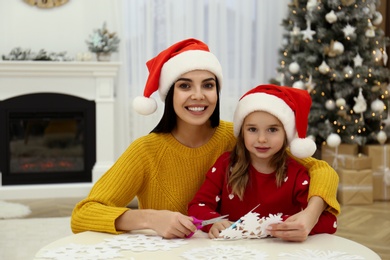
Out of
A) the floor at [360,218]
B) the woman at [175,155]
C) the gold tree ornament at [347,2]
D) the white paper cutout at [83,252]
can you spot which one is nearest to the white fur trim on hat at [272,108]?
the woman at [175,155]

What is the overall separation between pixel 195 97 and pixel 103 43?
12.2ft

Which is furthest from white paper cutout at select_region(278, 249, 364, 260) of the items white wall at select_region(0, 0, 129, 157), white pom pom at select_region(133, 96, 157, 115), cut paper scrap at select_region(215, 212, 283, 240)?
white wall at select_region(0, 0, 129, 157)

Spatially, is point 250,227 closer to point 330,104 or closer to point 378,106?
point 330,104

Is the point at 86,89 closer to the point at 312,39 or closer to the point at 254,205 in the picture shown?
the point at 312,39

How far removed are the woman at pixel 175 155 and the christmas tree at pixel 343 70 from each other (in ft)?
10.1

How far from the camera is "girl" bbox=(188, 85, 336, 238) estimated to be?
1765mm

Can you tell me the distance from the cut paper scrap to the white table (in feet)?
0.05

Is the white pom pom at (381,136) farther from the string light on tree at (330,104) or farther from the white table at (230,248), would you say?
the white table at (230,248)

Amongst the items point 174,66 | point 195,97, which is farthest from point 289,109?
point 174,66

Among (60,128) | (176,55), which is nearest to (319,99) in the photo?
(60,128)

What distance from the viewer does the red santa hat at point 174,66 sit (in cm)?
186

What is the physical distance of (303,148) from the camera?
1.76 m

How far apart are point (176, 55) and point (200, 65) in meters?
0.11

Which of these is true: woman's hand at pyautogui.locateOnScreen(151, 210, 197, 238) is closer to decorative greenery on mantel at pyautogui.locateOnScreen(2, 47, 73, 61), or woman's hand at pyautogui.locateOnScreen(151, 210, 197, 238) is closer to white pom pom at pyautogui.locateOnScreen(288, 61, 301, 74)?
white pom pom at pyautogui.locateOnScreen(288, 61, 301, 74)
